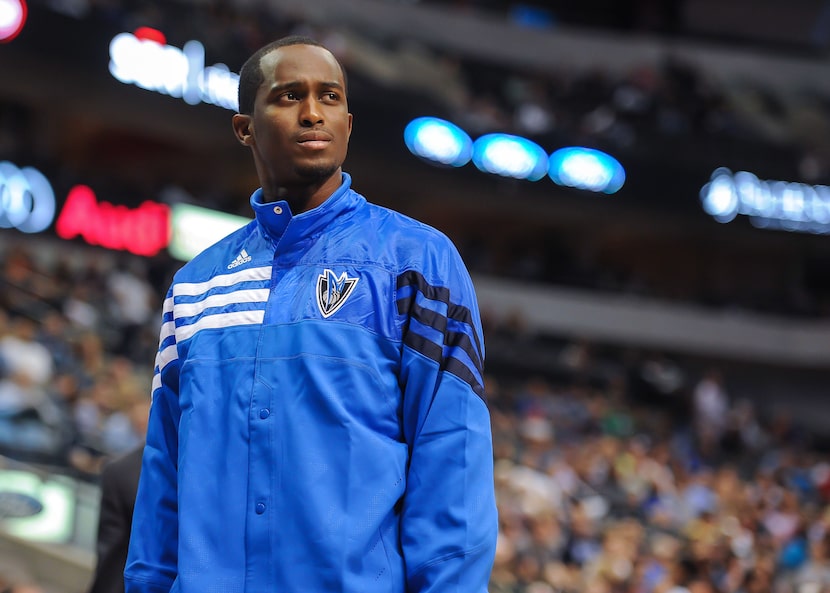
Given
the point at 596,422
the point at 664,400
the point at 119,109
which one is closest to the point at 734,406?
the point at 664,400

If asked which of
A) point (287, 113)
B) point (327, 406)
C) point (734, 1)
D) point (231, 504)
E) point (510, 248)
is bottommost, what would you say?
point (510, 248)

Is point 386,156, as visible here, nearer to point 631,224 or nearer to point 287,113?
point 631,224

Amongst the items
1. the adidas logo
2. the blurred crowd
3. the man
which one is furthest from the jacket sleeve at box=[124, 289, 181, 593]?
the blurred crowd

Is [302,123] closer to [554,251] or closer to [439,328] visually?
[439,328]

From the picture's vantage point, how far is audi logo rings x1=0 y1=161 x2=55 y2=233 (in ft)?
36.8

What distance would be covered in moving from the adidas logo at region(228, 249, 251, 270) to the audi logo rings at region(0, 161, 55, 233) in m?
9.84

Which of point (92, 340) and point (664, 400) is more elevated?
point (92, 340)

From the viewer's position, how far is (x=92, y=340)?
27.4 ft

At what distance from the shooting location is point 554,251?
2022 centimetres

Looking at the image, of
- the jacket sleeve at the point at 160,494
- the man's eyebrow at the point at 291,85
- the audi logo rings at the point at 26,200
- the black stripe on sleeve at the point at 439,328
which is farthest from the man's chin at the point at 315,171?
the audi logo rings at the point at 26,200

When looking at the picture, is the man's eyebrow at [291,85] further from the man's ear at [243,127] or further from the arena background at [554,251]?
the arena background at [554,251]

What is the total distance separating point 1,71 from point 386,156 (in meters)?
5.40

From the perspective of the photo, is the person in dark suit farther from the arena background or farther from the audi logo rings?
the audi logo rings

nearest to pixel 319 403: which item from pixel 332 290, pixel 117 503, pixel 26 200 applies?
pixel 332 290
